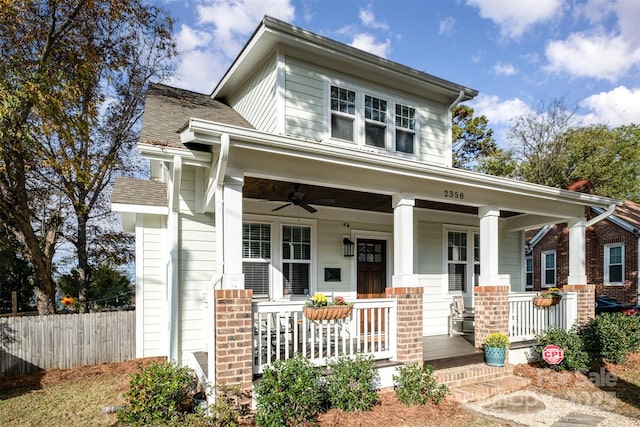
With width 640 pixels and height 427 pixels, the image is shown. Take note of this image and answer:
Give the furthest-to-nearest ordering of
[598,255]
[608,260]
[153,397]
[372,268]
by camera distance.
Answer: [598,255] < [608,260] < [372,268] < [153,397]

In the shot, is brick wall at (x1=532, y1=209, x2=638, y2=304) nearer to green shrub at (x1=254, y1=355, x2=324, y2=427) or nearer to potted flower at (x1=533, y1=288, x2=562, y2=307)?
potted flower at (x1=533, y1=288, x2=562, y2=307)

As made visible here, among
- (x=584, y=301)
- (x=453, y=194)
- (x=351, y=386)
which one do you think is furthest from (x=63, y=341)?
(x=584, y=301)

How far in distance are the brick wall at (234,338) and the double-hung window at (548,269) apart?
19707mm

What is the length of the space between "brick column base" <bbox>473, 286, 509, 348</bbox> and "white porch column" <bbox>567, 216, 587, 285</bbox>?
2.34 meters

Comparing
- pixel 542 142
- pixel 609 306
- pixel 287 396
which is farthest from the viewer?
pixel 542 142

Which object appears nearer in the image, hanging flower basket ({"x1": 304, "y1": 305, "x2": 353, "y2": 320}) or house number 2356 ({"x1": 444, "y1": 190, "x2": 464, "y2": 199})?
hanging flower basket ({"x1": 304, "y1": 305, "x2": 353, "y2": 320})

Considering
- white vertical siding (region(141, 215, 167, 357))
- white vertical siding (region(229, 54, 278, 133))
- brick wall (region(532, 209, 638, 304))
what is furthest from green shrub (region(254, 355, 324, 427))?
brick wall (region(532, 209, 638, 304))

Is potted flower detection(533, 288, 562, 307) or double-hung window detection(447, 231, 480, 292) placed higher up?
double-hung window detection(447, 231, 480, 292)

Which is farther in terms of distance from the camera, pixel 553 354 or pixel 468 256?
pixel 468 256

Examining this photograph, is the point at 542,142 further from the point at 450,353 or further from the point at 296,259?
the point at 296,259

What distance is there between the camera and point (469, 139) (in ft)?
84.5

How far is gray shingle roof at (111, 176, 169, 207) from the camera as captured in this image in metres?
6.61

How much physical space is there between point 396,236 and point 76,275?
1472cm

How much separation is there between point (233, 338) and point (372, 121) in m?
5.37
